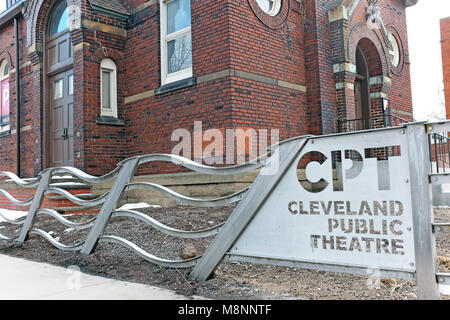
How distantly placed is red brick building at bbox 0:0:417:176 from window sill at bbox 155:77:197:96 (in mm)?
23

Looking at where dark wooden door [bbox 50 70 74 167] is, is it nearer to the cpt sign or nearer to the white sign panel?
the cpt sign

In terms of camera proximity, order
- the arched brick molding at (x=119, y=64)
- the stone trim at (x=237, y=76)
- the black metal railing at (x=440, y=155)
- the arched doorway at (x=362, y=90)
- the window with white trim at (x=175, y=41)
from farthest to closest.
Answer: the arched doorway at (x=362, y=90), the arched brick molding at (x=119, y=64), the window with white trim at (x=175, y=41), the stone trim at (x=237, y=76), the black metal railing at (x=440, y=155)

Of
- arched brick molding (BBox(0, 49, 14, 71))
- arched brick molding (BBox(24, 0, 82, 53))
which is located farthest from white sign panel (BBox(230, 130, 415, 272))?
arched brick molding (BBox(0, 49, 14, 71))

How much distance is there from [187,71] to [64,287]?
6.07 metres

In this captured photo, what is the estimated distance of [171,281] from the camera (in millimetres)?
3939

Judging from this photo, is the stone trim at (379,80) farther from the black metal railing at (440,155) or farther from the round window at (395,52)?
the black metal railing at (440,155)

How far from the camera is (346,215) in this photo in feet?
10.2

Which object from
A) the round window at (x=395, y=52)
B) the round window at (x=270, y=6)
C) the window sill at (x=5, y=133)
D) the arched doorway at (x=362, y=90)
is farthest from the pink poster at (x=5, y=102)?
the round window at (x=395, y=52)

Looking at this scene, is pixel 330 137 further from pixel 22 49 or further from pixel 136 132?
pixel 22 49

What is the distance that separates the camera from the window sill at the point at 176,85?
8742 mm

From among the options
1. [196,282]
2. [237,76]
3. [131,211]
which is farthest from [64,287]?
[237,76]

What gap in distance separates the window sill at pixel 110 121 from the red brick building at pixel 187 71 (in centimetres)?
2

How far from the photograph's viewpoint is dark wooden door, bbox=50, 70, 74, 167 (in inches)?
427

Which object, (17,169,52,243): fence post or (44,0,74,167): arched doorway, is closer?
(17,169,52,243): fence post
